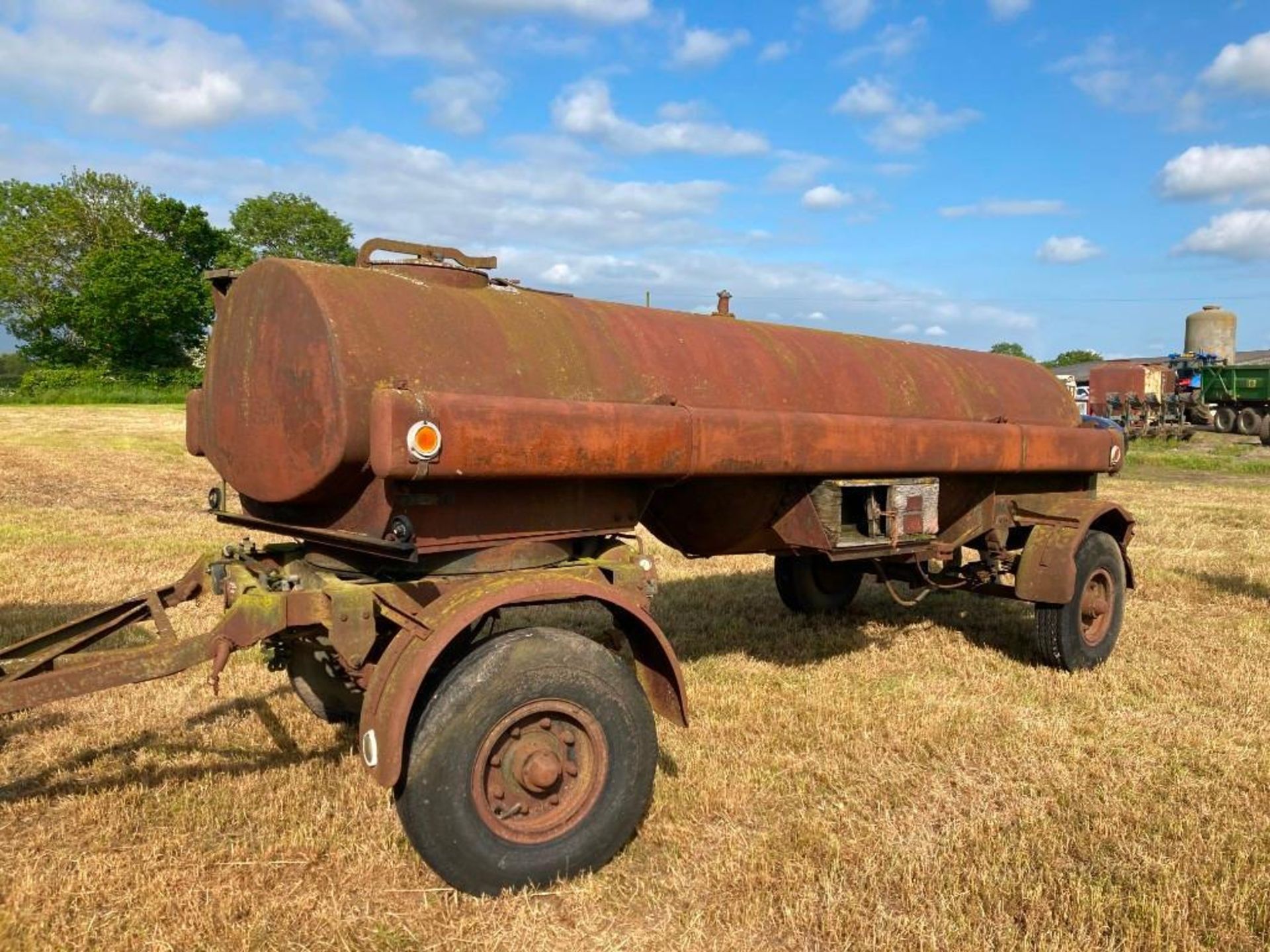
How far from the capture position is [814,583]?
6922 millimetres

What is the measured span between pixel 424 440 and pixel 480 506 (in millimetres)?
539

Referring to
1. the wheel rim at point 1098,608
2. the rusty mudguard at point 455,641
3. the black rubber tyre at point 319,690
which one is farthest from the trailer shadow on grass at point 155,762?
the wheel rim at point 1098,608

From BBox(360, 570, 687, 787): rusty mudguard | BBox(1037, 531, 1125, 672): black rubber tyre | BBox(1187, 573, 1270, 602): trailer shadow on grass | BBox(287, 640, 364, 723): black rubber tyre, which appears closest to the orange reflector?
BBox(360, 570, 687, 787): rusty mudguard

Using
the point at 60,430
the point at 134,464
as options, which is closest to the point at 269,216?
the point at 60,430

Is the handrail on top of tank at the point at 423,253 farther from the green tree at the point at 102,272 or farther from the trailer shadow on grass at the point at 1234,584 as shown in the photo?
the green tree at the point at 102,272

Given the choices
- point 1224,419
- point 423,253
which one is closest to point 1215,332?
point 1224,419

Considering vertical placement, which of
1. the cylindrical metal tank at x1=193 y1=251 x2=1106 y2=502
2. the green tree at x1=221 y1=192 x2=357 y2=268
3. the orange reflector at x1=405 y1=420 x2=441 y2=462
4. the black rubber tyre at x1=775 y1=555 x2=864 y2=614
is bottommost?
the black rubber tyre at x1=775 y1=555 x2=864 y2=614

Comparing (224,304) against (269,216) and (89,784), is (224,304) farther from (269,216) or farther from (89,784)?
(269,216)

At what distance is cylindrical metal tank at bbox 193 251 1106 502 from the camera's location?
119 inches

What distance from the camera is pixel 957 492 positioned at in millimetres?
5305

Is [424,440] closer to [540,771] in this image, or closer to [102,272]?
[540,771]

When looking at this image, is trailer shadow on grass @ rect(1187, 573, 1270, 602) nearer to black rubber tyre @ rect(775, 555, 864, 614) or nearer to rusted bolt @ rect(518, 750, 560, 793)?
black rubber tyre @ rect(775, 555, 864, 614)

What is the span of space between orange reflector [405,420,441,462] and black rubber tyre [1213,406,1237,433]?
1347 inches

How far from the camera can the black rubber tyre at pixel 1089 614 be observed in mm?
5555
